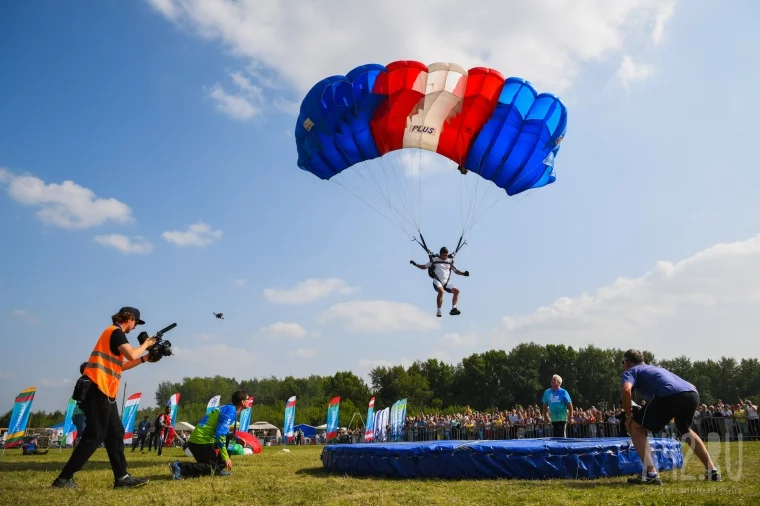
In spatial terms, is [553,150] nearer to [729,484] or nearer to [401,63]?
[401,63]

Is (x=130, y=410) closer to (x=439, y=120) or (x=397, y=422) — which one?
(x=397, y=422)

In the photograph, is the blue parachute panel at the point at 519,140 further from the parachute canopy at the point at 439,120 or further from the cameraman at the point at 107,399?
the cameraman at the point at 107,399

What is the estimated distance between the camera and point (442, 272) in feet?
39.7

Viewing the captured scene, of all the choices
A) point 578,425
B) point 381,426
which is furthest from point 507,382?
point 578,425

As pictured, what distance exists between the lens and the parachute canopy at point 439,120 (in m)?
11.2

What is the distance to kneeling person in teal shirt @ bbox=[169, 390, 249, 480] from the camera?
6.60 meters

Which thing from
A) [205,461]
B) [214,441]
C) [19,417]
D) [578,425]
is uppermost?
[578,425]

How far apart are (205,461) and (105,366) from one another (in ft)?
6.72

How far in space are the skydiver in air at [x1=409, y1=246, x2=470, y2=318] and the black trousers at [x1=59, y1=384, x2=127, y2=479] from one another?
7.69m

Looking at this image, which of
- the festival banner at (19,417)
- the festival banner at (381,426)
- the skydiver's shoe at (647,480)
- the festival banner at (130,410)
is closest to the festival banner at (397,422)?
the festival banner at (381,426)

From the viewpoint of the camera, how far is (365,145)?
12.4m

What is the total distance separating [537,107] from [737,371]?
2957 inches

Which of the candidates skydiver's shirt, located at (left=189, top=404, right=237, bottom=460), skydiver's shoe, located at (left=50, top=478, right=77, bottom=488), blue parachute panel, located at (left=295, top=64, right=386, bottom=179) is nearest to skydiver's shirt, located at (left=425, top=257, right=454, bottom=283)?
blue parachute panel, located at (left=295, top=64, right=386, bottom=179)

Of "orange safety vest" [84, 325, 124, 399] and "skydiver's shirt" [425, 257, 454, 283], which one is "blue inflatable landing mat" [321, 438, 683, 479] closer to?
"orange safety vest" [84, 325, 124, 399]
